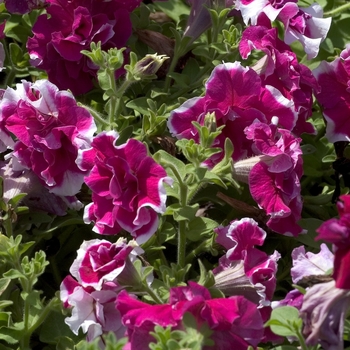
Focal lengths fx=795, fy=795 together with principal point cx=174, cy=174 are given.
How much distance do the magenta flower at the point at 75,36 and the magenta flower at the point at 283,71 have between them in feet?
0.92

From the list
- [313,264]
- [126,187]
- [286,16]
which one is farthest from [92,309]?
[286,16]

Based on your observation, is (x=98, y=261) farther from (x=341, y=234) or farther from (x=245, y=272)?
(x=341, y=234)

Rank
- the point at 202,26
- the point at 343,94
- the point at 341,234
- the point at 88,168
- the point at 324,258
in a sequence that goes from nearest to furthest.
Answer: the point at 341,234, the point at 324,258, the point at 88,168, the point at 343,94, the point at 202,26

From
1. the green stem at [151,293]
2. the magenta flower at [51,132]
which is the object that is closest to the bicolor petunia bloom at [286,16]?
the magenta flower at [51,132]

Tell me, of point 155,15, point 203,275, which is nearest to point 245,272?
point 203,275

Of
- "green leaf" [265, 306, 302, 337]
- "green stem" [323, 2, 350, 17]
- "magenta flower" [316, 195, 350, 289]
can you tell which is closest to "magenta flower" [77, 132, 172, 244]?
"green leaf" [265, 306, 302, 337]

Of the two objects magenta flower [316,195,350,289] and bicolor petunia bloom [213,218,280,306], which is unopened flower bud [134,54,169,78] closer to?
bicolor petunia bloom [213,218,280,306]

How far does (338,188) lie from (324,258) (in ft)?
1.44

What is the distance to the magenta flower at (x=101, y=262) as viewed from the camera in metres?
1.25

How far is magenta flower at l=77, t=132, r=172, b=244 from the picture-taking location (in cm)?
134

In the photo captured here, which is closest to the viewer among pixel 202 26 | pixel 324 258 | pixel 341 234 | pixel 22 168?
pixel 341 234

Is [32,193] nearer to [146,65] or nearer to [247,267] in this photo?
[146,65]

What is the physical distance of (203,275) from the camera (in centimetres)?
129

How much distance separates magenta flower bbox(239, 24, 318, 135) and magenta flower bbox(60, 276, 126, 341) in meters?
0.51
